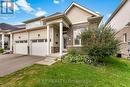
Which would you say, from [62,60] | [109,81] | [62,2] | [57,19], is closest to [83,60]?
[62,60]

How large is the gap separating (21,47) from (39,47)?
5.02 meters

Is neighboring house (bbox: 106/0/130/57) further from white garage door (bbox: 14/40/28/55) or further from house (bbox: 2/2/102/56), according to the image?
white garage door (bbox: 14/40/28/55)

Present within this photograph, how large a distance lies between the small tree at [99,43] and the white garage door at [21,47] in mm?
11784

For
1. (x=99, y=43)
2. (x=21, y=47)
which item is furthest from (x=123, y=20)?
(x=21, y=47)

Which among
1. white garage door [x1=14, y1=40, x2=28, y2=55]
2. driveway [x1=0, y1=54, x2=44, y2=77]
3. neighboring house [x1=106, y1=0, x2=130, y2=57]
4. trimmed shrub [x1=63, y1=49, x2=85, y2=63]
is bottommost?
driveway [x1=0, y1=54, x2=44, y2=77]

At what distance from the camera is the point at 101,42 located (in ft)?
34.7

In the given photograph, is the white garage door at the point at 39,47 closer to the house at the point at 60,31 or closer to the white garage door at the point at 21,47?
the house at the point at 60,31

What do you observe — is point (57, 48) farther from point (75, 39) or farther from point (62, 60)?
point (62, 60)

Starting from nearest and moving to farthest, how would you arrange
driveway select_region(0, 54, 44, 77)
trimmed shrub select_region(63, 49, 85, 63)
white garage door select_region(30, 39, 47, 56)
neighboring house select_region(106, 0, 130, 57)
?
1. driveway select_region(0, 54, 44, 77)
2. trimmed shrub select_region(63, 49, 85, 63)
3. neighboring house select_region(106, 0, 130, 57)
4. white garage door select_region(30, 39, 47, 56)

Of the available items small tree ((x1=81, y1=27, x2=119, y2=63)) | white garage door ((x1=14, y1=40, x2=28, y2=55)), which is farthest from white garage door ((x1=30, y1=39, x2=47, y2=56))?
small tree ((x1=81, y1=27, x2=119, y2=63))

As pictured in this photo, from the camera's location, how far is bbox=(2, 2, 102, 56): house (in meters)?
13.5

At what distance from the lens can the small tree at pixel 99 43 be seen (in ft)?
34.2

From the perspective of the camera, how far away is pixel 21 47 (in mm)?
20969

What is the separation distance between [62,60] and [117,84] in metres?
5.87
